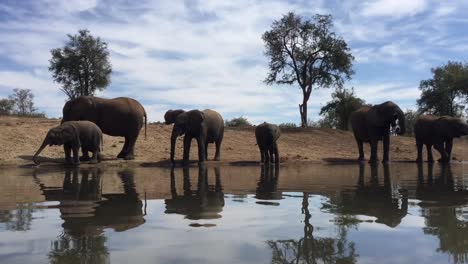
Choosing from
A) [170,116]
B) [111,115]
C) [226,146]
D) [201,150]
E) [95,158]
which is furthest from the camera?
[170,116]

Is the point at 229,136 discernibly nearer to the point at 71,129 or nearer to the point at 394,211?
the point at 71,129

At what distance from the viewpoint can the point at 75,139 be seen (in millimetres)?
16625

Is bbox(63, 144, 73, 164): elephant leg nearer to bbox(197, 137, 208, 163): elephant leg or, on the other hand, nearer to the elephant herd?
the elephant herd

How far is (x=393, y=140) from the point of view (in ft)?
118

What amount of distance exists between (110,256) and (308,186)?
6.35m

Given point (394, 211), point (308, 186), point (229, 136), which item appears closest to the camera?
point (394, 211)

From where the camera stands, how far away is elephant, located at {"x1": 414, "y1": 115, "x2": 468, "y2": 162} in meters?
22.9

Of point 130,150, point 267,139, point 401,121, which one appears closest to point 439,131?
point 401,121

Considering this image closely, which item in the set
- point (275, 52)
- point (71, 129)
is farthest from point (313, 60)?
point (71, 129)

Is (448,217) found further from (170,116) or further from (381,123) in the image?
(170,116)

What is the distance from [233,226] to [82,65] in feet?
141

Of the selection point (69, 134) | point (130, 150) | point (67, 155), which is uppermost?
point (69, 134)

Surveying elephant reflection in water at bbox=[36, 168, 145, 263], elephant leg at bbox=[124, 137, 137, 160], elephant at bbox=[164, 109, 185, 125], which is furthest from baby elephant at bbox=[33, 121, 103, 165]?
elephant at bbox=[164, 109, 185, 125]

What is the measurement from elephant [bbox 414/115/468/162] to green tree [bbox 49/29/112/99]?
3022 cm
